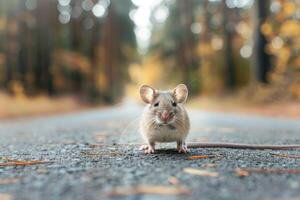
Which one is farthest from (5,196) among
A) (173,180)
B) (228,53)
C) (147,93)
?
(228,53)

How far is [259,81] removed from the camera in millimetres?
20938

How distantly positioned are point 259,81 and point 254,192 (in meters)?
18.5

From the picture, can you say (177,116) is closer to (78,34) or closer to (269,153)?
(269,153)

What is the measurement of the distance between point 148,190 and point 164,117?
187cm

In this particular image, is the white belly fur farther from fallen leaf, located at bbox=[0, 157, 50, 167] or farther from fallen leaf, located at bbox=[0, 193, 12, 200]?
fallen leaf, located at bbox=[0, 193, 12, 200]

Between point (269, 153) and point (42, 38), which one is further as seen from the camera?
point (42, 38)

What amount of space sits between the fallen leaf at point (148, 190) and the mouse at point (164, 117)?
1.81 metres

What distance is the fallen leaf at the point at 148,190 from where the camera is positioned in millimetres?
2947

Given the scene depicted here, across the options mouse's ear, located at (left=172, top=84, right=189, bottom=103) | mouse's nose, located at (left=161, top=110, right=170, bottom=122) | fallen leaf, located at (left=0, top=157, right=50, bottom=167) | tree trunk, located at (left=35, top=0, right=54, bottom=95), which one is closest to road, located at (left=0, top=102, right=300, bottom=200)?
fallen leaf, located at (left=0, top=157, right=50, bottom=167)

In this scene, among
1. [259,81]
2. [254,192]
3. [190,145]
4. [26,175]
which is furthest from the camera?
[259,81]

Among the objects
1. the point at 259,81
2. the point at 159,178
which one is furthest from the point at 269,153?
the point at 259,81

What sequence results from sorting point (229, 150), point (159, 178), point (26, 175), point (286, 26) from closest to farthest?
point (159, 178)
point (26, 175)
point (229, 150)
point (286, 26)

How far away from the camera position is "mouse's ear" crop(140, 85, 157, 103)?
525cm

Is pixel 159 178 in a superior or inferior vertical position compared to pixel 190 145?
inferior
